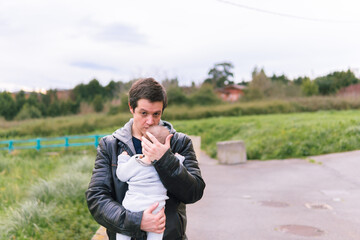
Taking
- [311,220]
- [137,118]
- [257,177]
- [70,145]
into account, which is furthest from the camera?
[70,145]

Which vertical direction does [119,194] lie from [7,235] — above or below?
above

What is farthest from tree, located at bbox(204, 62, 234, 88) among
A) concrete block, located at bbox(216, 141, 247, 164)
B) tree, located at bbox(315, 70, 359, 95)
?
concrete block, located at bbox(216, 141, 247, 164)

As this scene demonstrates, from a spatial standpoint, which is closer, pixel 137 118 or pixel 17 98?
pixel 137 118

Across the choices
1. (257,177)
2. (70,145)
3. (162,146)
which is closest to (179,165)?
(162,146)

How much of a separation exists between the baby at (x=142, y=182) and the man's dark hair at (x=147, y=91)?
0.61 ft

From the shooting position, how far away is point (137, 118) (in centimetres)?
221

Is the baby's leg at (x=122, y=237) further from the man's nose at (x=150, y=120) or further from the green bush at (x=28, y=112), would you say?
the green bush at (x=28, y=112)

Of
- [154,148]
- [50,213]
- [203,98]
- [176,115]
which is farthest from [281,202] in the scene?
[203,98]

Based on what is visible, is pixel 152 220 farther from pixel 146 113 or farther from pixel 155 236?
pixel 146 113

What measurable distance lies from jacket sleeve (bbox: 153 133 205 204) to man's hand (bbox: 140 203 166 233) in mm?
144

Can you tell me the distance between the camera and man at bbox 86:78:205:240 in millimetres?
2064

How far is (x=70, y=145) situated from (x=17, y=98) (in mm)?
13789

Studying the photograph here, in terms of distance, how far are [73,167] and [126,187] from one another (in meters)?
8.36

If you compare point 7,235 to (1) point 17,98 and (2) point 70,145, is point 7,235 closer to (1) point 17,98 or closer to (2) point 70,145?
(2) point 70,145
